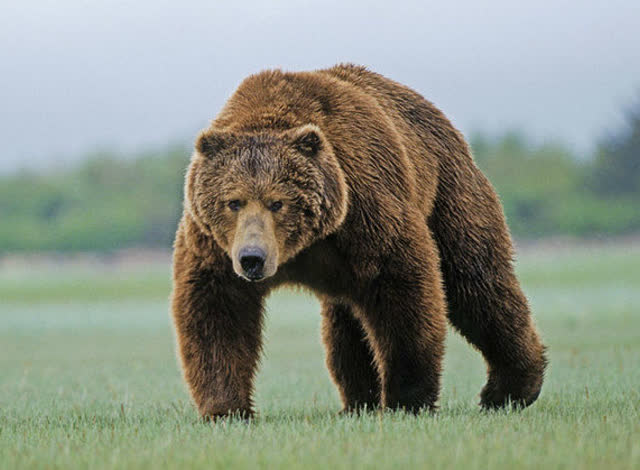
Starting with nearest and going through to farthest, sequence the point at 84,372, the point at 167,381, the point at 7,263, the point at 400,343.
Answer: the point at 400,343, the point at 167,381, the point at 84,372, the point at 7,263

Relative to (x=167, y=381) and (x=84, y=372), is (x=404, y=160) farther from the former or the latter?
(x=84, y=372)

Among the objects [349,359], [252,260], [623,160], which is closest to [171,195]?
[623,160]

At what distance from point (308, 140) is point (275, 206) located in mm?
393

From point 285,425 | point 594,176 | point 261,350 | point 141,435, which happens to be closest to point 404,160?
point 261,350

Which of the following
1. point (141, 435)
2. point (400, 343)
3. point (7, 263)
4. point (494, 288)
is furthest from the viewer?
point (7, 263)

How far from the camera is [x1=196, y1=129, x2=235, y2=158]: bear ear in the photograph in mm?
5484

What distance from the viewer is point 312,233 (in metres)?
5.48

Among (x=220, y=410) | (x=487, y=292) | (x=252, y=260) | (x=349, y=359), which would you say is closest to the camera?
(x=252, y=260)

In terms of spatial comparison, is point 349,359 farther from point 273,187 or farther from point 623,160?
point 623,160

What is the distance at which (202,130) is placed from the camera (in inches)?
219

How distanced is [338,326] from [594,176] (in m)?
55.4

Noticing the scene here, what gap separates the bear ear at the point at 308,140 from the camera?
5.39 m

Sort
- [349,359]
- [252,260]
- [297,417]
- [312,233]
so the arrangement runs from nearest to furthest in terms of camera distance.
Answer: [252,260] < [312,233] < [297,417] < [349,359]

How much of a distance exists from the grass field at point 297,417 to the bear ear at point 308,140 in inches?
56.3
